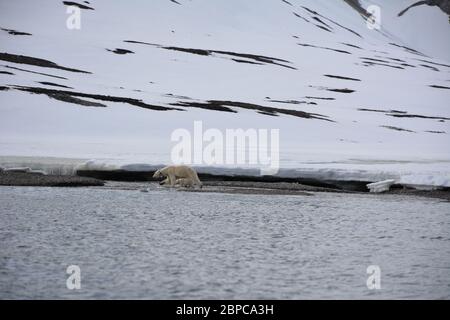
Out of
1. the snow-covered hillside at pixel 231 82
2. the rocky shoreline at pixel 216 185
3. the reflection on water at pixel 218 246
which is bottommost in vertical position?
the reflection on water at pixel 218 246

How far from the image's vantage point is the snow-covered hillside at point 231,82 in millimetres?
35312

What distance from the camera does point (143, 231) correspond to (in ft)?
50.7

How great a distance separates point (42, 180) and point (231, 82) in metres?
32.8

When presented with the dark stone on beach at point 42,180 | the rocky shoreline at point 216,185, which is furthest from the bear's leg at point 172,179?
the dark stone on beach at point 42,180

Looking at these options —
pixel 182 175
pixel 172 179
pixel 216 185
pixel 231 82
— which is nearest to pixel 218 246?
pixel 182 175

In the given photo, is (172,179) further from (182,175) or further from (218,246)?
(218,246)

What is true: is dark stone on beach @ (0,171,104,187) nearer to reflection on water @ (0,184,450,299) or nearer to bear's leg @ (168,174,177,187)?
reflection on water @ (0,184,450,299)

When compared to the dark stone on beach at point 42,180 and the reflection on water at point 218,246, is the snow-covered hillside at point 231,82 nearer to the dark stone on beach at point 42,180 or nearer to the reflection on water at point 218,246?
the dark stone on beach at point 42,180

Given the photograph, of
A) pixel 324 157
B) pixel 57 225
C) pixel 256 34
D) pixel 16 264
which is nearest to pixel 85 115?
pixel 324 157

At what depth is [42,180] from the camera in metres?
24.0

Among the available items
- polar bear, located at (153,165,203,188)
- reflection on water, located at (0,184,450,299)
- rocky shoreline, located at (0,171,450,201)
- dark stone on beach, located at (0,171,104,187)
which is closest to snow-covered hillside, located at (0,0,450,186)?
rocky shoreline, located at (0,171,450,201)

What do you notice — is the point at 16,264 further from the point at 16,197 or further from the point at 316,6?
the point at 316,6

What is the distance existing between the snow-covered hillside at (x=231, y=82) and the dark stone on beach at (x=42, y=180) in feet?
8.93
